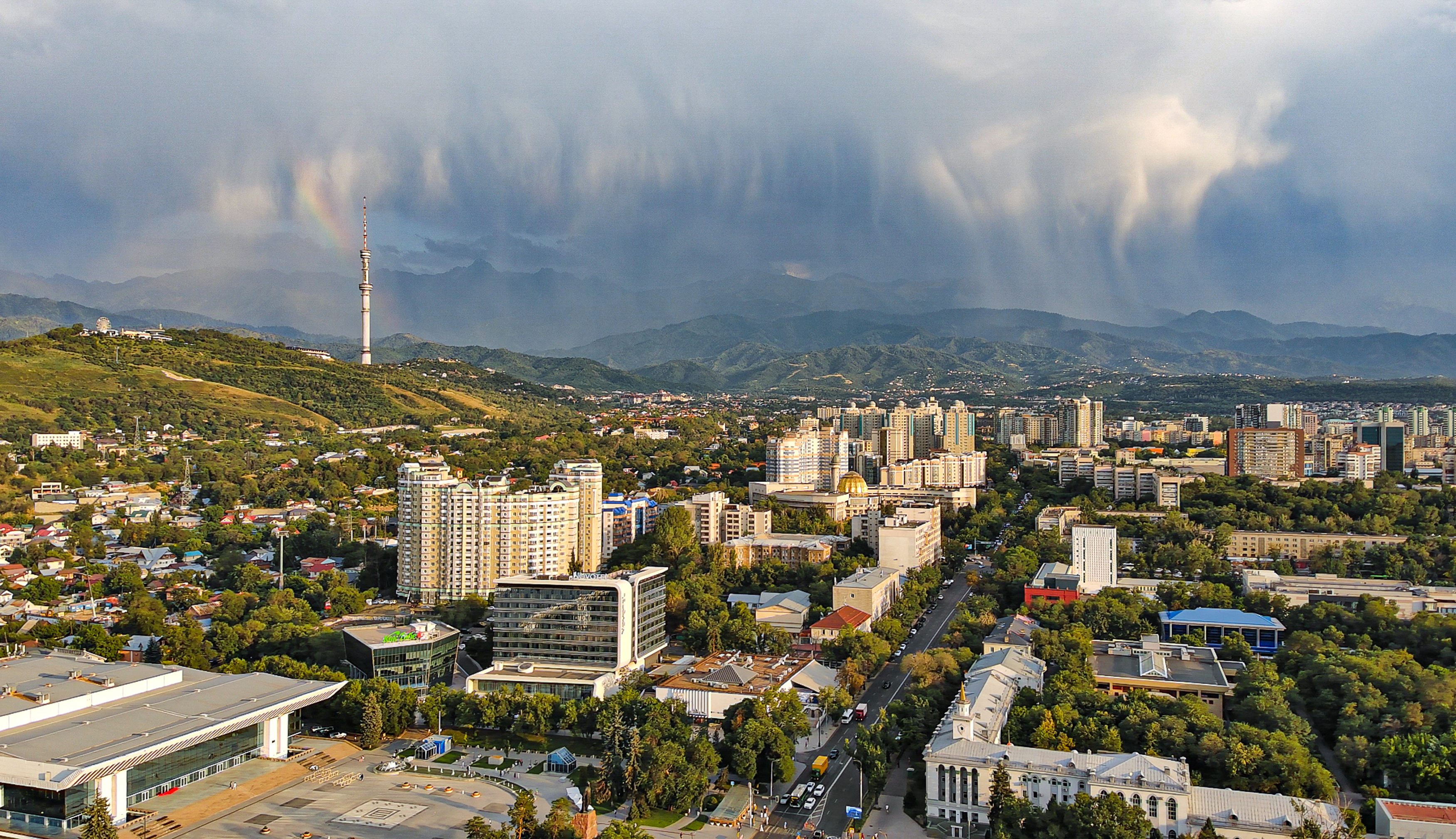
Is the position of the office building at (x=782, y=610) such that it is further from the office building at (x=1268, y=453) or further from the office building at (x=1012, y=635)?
the office building at (x=1268, y=453)

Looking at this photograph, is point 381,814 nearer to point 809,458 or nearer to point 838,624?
point 838,624

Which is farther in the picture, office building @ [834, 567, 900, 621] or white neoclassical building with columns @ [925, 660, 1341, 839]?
office building @ [834, 567, 900, 621]

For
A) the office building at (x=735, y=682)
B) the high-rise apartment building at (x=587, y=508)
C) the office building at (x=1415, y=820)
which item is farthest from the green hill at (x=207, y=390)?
the office building at (x=1415, y=820)

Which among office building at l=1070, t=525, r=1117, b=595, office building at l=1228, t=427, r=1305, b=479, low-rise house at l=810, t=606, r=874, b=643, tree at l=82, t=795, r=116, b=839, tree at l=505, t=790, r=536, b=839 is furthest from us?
office building at l=1228, t=427, r=1305, b=479

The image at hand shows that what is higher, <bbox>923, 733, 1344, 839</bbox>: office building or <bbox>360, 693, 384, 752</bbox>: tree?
<bbox>923, 733, 1344, 839</bbox>: office building

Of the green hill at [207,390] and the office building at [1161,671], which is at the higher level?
the green hill at [207,390]

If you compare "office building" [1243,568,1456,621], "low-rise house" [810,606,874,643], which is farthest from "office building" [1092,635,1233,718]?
"low-rise house" [810,606,874,643]

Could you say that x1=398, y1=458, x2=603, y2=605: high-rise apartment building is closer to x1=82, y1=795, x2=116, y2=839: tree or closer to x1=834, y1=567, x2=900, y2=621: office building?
x1=834, y1=567, x2=900, y2=621: office building
